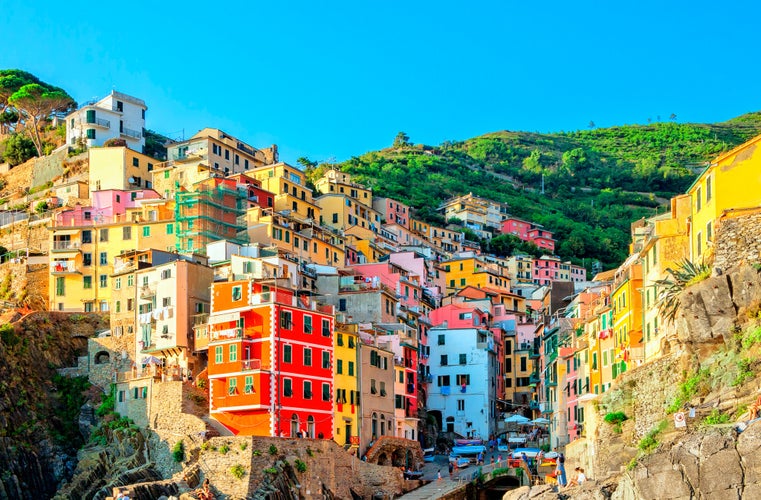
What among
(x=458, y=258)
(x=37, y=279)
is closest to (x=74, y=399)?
(x=37, y=279)

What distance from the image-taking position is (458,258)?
472ft

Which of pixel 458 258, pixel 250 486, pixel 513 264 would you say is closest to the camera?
pixel 250 486

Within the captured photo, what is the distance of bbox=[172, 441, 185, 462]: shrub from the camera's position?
70.5 m

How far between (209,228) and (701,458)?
58.6m

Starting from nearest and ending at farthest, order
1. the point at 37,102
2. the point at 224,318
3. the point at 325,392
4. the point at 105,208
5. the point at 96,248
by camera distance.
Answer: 1. the point at 224,318
2. the point at 325,392
3. the point at 96,248
4. the point at 105,208
5. the point at 37,102

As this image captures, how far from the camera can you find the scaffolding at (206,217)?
300 feet

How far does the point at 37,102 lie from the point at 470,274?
197ft

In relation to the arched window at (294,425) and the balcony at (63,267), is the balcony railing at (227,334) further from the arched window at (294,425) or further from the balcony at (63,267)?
the balcony at (63,267)

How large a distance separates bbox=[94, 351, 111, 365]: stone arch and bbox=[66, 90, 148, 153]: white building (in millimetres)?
41687

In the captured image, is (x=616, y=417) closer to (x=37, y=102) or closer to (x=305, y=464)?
(x=305, y=464)

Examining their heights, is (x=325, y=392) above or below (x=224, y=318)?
below

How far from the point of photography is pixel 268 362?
2788 inches

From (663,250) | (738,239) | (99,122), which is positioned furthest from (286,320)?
(99,122)

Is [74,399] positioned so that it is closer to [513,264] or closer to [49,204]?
[49,204]
